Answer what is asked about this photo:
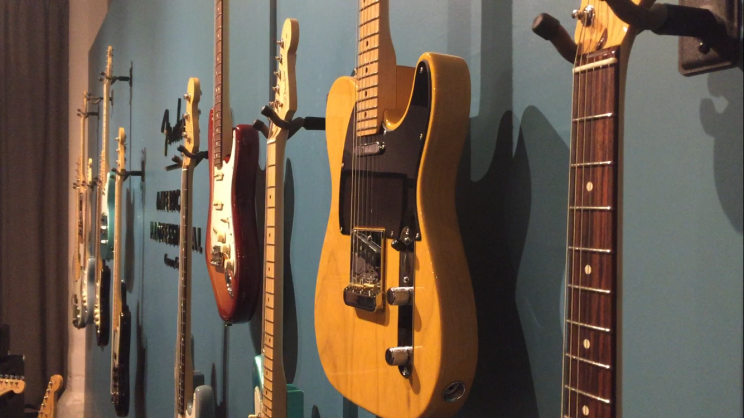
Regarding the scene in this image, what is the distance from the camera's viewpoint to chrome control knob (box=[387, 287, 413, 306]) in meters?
0.60

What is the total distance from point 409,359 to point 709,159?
309 millimetres

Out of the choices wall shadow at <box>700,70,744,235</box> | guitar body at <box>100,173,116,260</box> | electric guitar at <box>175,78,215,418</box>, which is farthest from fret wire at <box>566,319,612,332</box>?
guitar body at <box>100,173,116,260</box>

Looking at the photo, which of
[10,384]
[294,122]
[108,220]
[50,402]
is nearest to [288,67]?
[294,122]

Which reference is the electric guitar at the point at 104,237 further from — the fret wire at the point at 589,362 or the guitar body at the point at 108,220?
the fret wire at the point at 589,362

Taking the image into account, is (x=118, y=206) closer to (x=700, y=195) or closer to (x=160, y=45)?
(x=160, y=45)

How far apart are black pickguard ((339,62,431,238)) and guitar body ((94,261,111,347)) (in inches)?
78.4

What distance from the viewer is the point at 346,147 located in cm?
74

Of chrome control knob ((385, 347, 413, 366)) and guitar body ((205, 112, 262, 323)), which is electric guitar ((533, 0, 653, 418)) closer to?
chrome control knob ((385, 347, 413, 366))

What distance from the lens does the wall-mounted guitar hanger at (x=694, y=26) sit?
0.39m

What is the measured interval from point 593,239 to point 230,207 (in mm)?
830

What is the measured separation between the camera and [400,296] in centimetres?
60

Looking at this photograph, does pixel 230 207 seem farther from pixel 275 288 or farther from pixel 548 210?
pixel 548 210

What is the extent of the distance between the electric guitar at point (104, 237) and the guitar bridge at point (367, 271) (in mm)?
1938

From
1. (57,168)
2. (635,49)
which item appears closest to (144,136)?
(57,168)
